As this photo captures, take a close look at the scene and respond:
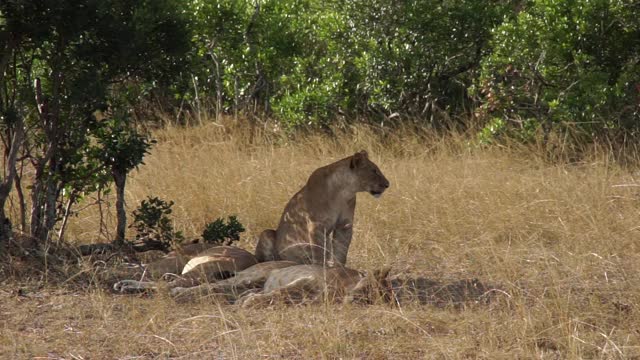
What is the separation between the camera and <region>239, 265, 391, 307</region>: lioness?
657 cm

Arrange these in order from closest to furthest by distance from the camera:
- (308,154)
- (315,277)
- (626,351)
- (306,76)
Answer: (626,351) < (315,277) < (308,154) < (306,76)

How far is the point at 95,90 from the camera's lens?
24.6 feet

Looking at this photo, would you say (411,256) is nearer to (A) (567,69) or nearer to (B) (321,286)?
(B) (321,286)

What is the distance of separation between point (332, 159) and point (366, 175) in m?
3.30

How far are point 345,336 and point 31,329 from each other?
178 centimetres

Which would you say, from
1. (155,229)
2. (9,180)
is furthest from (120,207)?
(9,180)

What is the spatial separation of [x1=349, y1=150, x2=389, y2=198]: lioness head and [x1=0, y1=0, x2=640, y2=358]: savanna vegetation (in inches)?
22.5

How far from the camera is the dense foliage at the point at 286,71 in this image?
25.1 ft

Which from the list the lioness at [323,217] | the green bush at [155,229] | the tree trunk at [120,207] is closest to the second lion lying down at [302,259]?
the lioness at [323,217]

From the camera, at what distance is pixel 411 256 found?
8.45 m

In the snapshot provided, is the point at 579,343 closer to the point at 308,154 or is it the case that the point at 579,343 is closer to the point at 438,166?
the point at 438,166

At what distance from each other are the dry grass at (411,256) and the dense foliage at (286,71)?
752mm

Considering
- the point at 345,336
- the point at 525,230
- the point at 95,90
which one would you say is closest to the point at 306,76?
the point at 525,230

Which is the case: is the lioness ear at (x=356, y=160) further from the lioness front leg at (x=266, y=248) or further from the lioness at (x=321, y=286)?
the lioness at (x=321, y=286)
